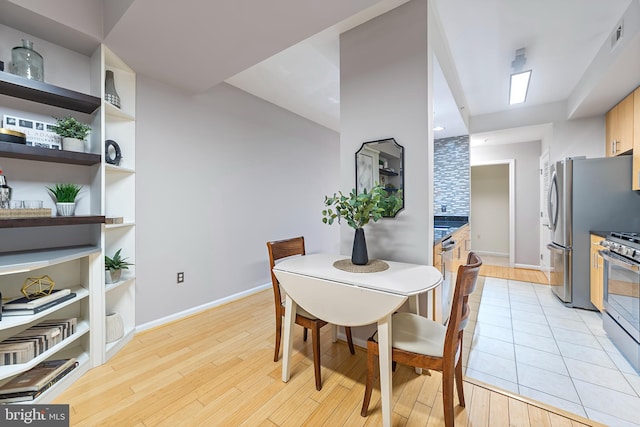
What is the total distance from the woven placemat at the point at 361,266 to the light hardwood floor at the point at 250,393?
0.73 meters

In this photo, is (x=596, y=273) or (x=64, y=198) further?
(x=596, y=273)

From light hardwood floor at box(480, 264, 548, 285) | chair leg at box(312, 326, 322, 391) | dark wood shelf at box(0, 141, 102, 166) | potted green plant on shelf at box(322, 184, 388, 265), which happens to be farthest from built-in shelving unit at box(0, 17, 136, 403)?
light hardwood floor at box(480, 264, 548, 285)

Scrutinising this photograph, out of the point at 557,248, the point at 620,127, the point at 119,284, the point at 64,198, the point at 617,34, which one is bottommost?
the point at 119,284

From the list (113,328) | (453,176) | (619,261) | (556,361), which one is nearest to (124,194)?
(113,328)

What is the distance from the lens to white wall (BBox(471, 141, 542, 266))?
15.0 ft

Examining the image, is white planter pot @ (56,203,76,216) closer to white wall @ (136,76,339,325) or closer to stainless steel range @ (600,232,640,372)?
white wall @ (136,76,339,325)

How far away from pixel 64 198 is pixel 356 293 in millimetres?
2062

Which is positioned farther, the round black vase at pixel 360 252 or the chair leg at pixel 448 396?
the round black vase at pixel 360 252

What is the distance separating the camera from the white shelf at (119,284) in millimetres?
1866

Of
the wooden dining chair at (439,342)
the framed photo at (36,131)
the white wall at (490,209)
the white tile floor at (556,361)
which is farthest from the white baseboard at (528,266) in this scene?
the framed photo at (36,131)

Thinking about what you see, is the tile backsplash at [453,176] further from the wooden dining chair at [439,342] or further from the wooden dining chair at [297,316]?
the wooden dining chair at [439,342]

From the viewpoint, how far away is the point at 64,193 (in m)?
1.75

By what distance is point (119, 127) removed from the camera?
83.2 inches

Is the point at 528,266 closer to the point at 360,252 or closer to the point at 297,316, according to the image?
the point at 360,252
